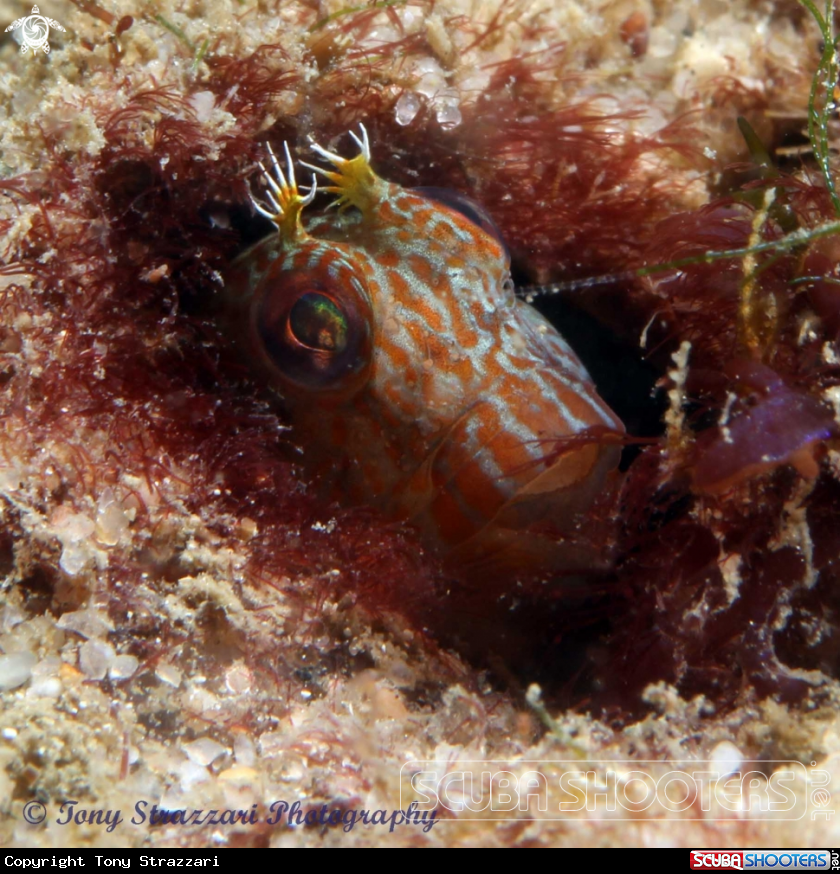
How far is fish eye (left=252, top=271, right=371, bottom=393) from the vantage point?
10.1 feet

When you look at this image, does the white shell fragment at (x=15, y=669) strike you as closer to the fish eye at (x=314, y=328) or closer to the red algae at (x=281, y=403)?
the red algae at (x=281, y=403)

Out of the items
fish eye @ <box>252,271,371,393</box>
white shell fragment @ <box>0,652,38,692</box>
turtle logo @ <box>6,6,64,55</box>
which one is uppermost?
turtle logo @ <box>6,6,64,55</box>

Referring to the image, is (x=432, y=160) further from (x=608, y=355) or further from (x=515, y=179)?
(x=608, y=355)

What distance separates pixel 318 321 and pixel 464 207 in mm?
1206

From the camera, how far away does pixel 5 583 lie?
8.32 feet

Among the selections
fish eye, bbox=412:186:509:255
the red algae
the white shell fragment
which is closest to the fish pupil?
the red algae

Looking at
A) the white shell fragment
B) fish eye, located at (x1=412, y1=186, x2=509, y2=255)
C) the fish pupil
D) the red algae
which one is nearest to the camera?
A: the white shell fragment

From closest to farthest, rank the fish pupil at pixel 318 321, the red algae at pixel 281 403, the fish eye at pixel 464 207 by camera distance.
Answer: the red algae at pixel 281 403 < the fish pupil at pixel 318 321 < the fish eye at pixel 464 207

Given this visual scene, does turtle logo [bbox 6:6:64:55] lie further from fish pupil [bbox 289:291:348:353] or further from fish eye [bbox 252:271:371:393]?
fish pupil [bbox 289:291:348:353]

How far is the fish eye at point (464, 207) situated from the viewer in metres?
3.54

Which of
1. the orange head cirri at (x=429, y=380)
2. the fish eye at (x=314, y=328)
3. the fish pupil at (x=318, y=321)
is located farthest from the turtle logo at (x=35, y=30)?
the fish pupil at (x=318, y=321)

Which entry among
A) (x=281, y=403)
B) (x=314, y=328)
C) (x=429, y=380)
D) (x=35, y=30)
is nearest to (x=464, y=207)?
(x=429, y=380)

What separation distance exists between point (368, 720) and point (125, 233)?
9.69ft

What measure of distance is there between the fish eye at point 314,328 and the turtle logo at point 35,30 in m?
1.67
